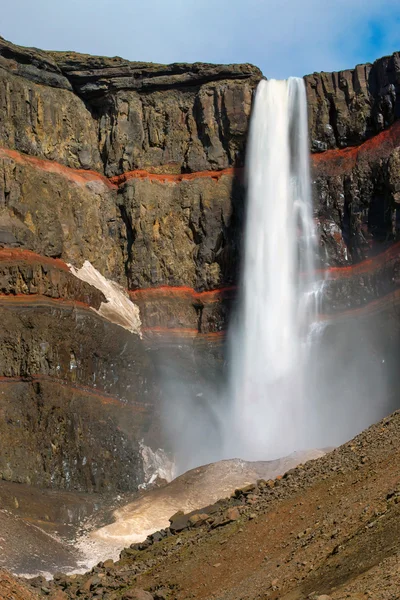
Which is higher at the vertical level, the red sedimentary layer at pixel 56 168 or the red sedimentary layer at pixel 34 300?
the red sedimentary layer at pixel 56 168

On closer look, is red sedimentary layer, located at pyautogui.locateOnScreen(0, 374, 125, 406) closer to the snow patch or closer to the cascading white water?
the snow patch

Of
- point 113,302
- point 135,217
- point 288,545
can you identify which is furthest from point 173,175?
point 288,545

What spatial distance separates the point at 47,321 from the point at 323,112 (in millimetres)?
20176

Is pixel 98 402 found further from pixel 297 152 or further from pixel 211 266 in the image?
pixel 297 152

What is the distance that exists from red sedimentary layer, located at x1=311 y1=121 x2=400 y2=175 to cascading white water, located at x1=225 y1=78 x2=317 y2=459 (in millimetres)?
1043

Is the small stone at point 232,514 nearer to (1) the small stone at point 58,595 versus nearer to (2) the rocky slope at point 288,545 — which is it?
(2) the rocky slope at point 288,545

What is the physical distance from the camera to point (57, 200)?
5700 cm

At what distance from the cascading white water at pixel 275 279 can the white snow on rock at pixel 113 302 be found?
553 cm

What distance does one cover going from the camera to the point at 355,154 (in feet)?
186

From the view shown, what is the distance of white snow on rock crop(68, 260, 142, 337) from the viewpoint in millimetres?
54781

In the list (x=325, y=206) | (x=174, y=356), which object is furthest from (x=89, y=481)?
(x=325, y=206)

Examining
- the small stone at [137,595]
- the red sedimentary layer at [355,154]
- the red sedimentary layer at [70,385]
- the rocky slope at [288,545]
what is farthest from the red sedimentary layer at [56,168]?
the small stone at [137,595]

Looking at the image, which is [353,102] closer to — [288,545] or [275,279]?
[275,279]

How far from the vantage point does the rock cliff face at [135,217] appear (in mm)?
48562
